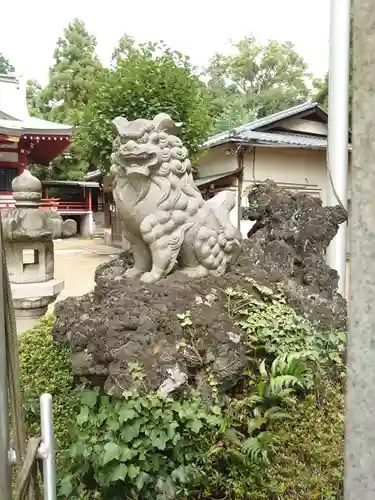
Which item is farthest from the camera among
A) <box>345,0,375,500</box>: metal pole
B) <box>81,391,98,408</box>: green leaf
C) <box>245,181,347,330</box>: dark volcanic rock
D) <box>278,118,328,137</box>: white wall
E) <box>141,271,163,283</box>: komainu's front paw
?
<box>278,118,328,137</box>: white wall

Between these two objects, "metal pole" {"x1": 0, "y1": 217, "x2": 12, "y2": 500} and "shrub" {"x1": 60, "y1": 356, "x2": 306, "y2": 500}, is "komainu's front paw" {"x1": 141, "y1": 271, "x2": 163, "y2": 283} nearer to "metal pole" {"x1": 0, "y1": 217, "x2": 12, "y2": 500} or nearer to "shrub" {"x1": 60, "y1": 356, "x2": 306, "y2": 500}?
"shrub" {"x1": 60, "y1": 356, "x2": 306, "y2": 500}

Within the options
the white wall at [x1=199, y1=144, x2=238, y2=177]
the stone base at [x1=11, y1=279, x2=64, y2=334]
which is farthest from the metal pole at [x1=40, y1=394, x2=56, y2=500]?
the white wall at [x1=199, y1=144, x2=238, y2=177]

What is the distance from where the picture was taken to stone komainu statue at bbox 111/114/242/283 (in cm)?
266

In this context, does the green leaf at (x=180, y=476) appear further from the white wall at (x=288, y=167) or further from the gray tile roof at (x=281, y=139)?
the white wall at (x=288, y=167)

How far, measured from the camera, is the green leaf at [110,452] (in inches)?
69.1

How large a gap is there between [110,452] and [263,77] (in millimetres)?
26502

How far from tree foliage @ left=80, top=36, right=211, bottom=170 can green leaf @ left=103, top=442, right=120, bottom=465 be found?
6.04 m

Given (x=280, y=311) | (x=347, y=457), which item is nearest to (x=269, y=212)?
(x=280, y=311)

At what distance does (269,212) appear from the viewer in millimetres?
3402

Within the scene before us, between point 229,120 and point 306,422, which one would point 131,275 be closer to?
point 306,422

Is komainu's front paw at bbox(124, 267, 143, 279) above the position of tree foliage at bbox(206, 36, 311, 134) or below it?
below

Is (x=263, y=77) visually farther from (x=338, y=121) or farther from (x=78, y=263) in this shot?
(x=338, y=121)

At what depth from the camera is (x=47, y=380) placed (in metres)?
3.02

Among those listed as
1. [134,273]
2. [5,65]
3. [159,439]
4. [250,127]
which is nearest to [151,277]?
[134,273]
